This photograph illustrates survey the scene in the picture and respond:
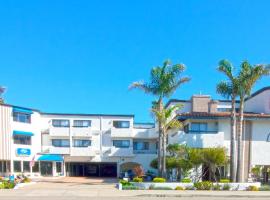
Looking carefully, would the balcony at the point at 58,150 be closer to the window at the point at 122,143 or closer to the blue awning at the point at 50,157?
the blue awning at the point at 50,157

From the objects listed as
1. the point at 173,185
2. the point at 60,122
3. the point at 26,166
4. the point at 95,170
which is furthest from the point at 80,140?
the point at 173,185

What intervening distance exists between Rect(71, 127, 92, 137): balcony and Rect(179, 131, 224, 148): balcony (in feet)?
62.6

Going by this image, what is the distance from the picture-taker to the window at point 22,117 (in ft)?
138

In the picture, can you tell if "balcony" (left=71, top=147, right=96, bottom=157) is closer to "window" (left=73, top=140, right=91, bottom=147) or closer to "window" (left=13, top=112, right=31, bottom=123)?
"window" (left=73, top=140, right=91, bottom=147)

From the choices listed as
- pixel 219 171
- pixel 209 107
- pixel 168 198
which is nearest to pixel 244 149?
pixel 219 171


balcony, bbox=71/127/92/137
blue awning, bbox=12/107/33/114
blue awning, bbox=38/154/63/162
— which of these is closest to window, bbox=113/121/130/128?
balcony, bbox=71/127/92/137

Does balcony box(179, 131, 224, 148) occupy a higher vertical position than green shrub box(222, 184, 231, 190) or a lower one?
higher

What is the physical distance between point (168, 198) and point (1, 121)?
28.2 metres

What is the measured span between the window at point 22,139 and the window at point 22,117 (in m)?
2.19

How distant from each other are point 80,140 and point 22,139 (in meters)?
8.31

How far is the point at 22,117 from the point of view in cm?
4328

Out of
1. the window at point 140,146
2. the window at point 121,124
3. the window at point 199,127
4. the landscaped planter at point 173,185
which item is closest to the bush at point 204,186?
the landscaped planter at point 173,185

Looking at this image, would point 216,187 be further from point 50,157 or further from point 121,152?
point 50,157

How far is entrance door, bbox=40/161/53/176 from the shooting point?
148 ft
